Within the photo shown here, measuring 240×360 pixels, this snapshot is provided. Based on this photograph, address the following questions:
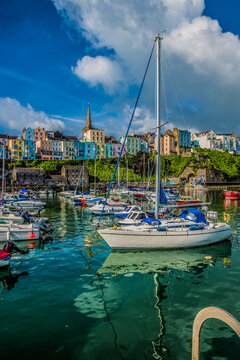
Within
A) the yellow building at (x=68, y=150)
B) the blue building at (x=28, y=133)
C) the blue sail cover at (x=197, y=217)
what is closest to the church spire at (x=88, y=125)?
the yellow building at (x=68, y=150)

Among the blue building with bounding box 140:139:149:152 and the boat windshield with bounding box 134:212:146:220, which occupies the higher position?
the blue building with bounding box 140:139:149:152

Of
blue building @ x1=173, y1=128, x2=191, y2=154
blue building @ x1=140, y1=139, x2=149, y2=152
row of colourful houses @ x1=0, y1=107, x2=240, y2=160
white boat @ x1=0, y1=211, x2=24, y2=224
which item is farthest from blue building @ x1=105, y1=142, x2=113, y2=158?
white boat @ x1=0, y1=211, x2=24, y2=224

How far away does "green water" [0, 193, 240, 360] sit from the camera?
8023 mm

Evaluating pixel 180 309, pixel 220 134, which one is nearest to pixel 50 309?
pixel 180 309

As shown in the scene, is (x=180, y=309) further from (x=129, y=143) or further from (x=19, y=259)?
(x=129, y=143)

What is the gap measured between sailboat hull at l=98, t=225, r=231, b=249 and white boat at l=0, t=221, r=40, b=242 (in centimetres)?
728

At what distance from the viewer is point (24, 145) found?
118 meters

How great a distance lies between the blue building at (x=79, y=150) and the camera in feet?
431

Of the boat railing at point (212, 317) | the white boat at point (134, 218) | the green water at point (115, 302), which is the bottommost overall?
the green water at point (115, 302)

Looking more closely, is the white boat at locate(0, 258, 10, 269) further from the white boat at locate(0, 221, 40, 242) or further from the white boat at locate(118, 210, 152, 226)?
the white boat at locate(118, 210, 152, 226)

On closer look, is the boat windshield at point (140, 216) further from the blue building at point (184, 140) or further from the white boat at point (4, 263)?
the blue building at point (184, 140)

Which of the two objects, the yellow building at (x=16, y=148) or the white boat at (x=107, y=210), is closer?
the white boat at (x=107, y=210)

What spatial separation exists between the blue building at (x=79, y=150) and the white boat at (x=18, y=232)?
112647mm

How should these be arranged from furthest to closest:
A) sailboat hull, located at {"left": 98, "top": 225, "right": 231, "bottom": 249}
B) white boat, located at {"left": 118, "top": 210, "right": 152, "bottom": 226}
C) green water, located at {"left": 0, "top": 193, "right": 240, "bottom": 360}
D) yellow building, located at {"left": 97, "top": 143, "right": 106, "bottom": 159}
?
yellow building, located at {"left": 97, "top": 143, "right": 106, "bottom": 159} < white boat, located at {"left": 118, "top": 210, "right": 152, "bottom": 226} < sailboat hull, located at {"left": 98, "top": 225, "right": 231, "bottom": 249} < green water, located at {"left": 0, "top": 193, "right": 240, "bottom": 360}
